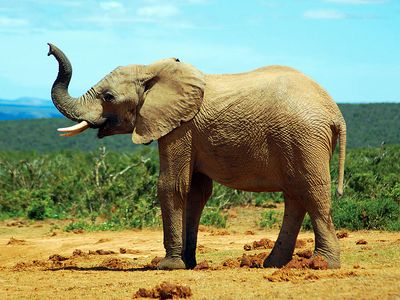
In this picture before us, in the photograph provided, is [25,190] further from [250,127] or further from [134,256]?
[250,127]

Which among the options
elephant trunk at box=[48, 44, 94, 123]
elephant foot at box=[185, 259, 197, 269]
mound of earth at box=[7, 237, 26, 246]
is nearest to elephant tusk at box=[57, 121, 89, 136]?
elephant trunk at box=[48, 44, 94, 123]

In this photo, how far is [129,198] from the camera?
18828mm

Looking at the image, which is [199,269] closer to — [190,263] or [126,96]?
[190,263]

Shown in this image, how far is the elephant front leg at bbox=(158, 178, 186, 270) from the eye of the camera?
1047 centimetres

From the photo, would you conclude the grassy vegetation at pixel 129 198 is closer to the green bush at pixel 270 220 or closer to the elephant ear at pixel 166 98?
the green bush at pixel 270 220

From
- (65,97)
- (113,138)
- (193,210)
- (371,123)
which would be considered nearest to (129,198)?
(193,210)

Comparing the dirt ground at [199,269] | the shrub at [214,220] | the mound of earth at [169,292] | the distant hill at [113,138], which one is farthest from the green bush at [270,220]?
the distant hill at [113,138]

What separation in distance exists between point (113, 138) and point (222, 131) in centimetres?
6481

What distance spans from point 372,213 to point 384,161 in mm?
10061

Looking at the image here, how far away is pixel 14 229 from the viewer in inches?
679

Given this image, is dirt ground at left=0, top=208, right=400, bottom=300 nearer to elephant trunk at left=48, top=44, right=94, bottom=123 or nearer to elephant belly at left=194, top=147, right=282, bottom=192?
elephant belly at left=194, top=147, right=282, bottom=192

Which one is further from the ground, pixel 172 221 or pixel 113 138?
pixel 113 138

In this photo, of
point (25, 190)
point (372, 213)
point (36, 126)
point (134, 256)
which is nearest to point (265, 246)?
point (134, 256)

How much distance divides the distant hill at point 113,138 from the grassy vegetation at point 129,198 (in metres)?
38.6
